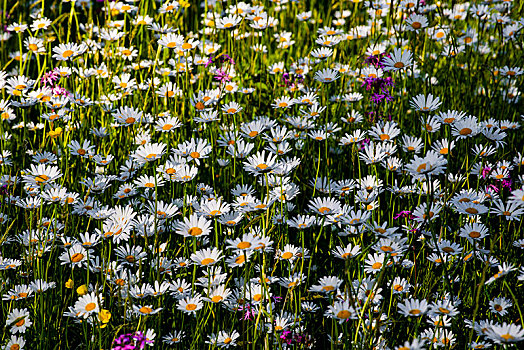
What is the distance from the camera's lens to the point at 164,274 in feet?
6.96

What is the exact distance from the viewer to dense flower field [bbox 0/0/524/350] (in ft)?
6.10

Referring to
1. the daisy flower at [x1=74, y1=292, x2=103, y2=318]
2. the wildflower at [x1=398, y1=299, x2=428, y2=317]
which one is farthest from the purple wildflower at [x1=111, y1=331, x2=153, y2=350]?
the wildflower at [x1=398, y1=299, x2=428, y2=317]

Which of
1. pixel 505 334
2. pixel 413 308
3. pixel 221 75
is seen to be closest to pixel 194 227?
pixel 413 308

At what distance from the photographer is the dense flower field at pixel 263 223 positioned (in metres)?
1.86

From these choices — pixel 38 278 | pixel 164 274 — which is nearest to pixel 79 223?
pixel 38 278

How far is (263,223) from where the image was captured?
6.81 ft

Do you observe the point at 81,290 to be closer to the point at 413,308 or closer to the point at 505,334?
the point at 413,308

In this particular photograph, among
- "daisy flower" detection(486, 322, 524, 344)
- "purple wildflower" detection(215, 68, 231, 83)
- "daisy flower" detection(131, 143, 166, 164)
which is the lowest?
"daisy flower" detection(486, 322, 524, 344)

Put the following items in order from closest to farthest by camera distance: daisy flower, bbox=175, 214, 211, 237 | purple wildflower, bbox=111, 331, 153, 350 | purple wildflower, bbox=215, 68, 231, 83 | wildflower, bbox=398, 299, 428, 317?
purple wildflower, bbox=111, 331, 153, 350 < wildflower, bbox=398, 299, 428, 317 < daisy flower, bbox=175, 214, 211, 237 < purple wildflower, bbox=215, 68, 231, 83

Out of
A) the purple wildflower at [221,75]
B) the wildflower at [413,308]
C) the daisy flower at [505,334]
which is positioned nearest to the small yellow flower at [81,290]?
the wildflower at [413,308]

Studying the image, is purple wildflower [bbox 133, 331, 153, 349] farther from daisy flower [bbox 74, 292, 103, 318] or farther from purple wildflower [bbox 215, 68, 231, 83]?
purple wildflower [bbox 215, 68, 231, 83]

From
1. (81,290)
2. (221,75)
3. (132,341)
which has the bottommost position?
(132,341)

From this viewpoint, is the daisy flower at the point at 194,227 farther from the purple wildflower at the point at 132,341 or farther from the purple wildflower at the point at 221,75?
the purple wildflower at the point at 221,75

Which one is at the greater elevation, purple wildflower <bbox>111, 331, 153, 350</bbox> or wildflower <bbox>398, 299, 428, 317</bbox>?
wildflower <bbox>398, 299, 428, 317</bbox>
